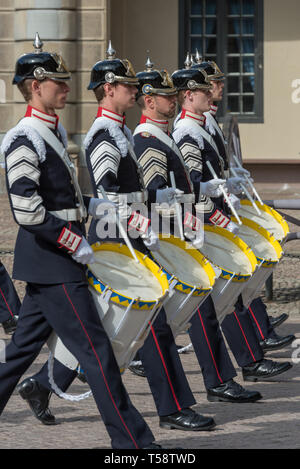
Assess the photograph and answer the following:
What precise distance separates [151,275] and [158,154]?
3.82 feet

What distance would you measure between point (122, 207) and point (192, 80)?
1.41 m

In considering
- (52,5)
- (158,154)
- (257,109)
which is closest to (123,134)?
(158,154)

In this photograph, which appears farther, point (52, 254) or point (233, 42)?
point (233, 42)

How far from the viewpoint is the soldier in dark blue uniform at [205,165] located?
667 cm

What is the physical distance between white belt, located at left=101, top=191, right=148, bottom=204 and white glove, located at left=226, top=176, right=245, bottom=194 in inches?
55.9

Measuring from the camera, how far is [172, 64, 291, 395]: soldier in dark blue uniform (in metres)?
6.67

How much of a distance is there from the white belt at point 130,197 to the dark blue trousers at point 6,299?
2.42m

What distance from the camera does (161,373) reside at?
5566 millimetres

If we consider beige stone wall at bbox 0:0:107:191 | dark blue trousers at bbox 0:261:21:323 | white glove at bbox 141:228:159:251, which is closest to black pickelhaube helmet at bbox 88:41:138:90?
white glove at bbox 141:228:159:251

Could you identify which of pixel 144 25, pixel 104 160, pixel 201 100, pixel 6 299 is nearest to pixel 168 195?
pixel 104 160

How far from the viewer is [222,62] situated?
1881cm

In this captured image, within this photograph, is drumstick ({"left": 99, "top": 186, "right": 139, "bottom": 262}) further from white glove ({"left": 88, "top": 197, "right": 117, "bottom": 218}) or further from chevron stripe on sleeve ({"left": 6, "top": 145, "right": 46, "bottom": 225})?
chevron stripe on sleeve ({"left": 6, "top": 145, "right": 46, "bottom": 225})

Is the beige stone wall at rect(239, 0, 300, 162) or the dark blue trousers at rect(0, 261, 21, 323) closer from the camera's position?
the dark blue trousers at rect(0, 261, 21, 323)

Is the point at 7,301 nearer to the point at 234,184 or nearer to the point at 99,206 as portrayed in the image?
the point at 234,184
